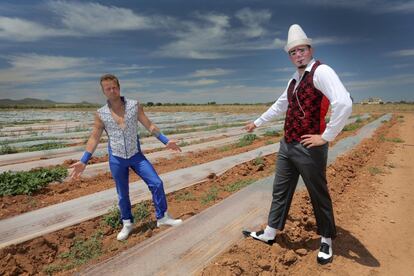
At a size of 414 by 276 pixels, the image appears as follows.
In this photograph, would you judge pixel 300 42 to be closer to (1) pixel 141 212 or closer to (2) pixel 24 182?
(1) pixel 141 212

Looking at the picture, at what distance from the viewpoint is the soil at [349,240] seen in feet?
11.5

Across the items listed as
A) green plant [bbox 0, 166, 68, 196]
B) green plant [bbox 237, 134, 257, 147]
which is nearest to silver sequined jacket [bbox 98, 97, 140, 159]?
green plant [bbox 0, 166, 68, 196]

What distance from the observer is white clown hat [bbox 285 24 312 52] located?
3104 millimetres

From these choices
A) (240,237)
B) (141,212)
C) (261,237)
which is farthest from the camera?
(141,212)

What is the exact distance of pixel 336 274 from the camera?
3459mm

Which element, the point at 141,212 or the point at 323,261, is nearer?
the point at 323,261

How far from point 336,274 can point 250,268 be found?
86 cm

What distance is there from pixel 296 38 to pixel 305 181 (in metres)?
1.34

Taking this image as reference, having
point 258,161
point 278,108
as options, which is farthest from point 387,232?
point 258,161

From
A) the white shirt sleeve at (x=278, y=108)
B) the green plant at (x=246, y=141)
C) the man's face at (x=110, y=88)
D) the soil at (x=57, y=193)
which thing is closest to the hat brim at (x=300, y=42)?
the white shirt sleeve at (x=278, y=108)

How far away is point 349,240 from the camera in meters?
4.24

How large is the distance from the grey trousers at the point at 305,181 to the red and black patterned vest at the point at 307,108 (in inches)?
6.4

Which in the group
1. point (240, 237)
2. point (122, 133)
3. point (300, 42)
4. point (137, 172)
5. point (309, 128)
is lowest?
point (240, 237)

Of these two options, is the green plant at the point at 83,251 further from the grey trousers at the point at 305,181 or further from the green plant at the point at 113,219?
the grey trousers at the point at 305,181
